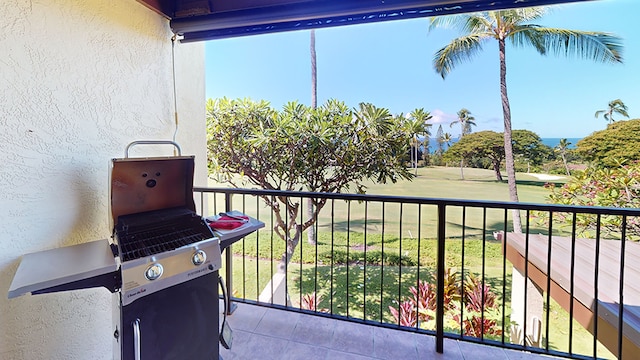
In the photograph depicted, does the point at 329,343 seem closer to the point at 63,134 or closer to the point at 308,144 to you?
the point at 63,134

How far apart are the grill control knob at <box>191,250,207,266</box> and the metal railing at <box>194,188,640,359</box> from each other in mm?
→ 904

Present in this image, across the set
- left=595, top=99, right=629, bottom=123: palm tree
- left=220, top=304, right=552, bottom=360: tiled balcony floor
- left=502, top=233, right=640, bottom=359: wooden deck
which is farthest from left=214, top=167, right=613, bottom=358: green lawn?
left=220, top=304, right=552, bottom=360: tiled balcony floor

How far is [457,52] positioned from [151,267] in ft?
24.2

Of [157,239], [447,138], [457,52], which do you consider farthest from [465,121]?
[157,239]

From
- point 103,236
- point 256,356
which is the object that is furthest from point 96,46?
point 256,356

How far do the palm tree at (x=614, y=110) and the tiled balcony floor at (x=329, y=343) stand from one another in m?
6.28

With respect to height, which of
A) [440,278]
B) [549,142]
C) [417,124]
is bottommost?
[440,278]

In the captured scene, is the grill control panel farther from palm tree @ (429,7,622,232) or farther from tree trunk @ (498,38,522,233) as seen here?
tree trunk @ (498,38,522,233)

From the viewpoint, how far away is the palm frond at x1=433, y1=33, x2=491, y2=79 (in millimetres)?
6199

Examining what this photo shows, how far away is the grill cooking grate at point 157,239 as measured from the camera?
1137 mm

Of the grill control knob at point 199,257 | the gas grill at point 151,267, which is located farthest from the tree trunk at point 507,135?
the grill control knob at point 199,257

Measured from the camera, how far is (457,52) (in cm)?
636

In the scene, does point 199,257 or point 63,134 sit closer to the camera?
point 199,257

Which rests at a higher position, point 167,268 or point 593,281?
point 167,268
